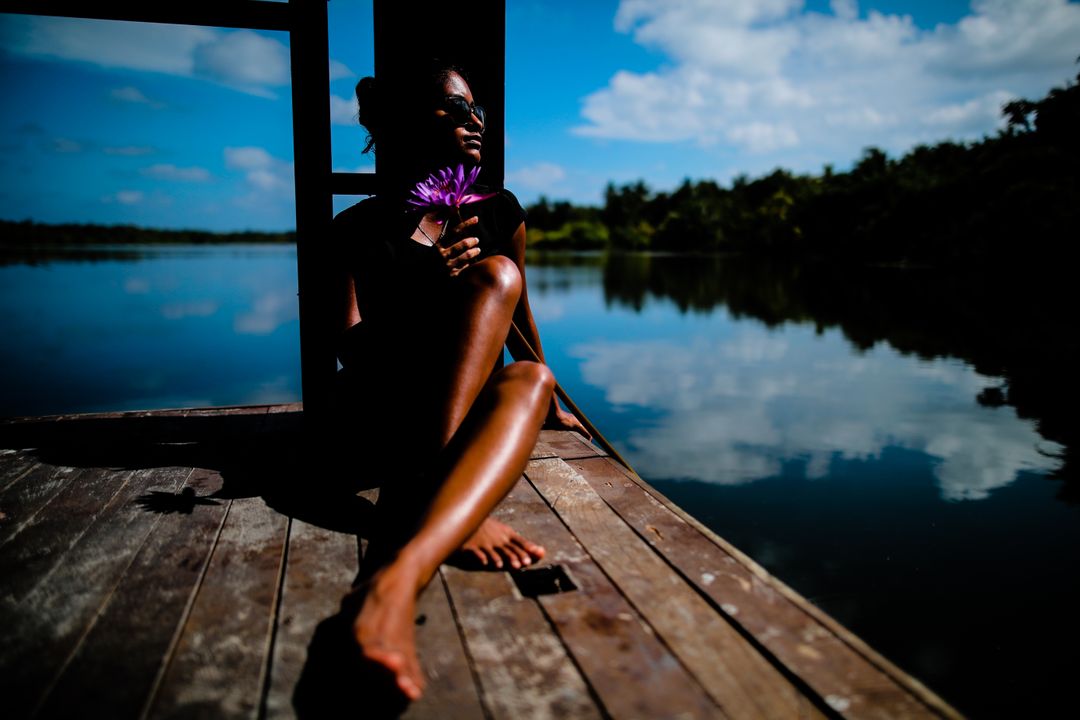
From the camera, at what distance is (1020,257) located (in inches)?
771

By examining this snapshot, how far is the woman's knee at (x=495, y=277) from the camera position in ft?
4.92

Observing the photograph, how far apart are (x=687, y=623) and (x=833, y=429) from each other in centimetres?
421

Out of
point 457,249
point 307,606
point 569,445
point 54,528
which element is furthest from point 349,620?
point 569,445

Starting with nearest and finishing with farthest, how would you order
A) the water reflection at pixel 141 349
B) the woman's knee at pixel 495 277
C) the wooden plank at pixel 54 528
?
1. the wooden plank at pixel 54 528
2. the woman's knee at pixel 495 277
3. the water reflection at pixel 141 349

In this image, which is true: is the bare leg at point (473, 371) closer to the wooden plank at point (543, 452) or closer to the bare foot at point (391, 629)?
the bare foot at point (391, 629)

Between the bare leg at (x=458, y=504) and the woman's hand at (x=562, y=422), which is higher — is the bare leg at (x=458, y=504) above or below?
above

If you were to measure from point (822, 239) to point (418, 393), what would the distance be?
4022 cm

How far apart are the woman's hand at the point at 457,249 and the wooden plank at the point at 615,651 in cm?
81

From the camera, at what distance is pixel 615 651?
3.59ft

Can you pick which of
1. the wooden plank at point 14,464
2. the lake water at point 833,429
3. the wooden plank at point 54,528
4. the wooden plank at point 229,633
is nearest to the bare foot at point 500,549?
the wooden plank at point 229,633

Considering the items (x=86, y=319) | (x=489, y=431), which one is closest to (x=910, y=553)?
(x=489, y=431)

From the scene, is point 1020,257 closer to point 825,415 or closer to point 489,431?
point 825,415

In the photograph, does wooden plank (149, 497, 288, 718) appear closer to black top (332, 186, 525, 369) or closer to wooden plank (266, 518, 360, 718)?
wooden plank (266, 518, 360, 718)

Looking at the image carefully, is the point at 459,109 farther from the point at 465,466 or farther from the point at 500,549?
the point at 500,549
